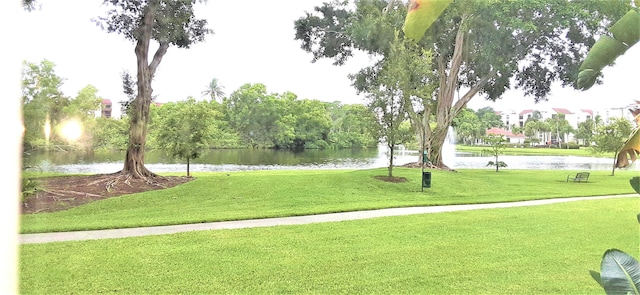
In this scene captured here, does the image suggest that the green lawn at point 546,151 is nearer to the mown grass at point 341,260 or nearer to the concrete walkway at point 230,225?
the concrete walkway at point 230,225

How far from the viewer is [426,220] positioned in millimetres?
2781

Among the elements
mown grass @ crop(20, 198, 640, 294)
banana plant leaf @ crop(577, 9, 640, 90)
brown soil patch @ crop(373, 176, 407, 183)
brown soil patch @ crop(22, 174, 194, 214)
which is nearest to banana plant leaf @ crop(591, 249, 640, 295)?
banana plant leaf @ crop(577, 9, 640, 90)

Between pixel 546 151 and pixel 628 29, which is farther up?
pixel 628 29

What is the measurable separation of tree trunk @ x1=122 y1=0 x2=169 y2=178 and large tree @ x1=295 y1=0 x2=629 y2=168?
9.04ft

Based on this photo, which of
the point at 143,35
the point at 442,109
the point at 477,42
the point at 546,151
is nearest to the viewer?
the point at 143,35

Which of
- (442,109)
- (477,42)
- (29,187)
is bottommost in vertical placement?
(29,187)

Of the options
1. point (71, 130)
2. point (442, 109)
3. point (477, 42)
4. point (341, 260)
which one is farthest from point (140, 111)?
point (477, 42)

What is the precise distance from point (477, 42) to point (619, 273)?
6512 mm

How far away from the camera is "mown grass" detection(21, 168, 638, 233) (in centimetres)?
283

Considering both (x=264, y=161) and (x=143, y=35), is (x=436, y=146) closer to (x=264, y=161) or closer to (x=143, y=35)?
(x=264, y=161)

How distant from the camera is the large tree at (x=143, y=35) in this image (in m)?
4.28

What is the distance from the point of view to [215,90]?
6.44m

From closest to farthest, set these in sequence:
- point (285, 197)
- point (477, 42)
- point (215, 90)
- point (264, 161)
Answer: point (285, 197) < point (477, 42) < point (215, 90) < point (264, 161)

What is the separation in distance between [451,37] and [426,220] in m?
4.94
